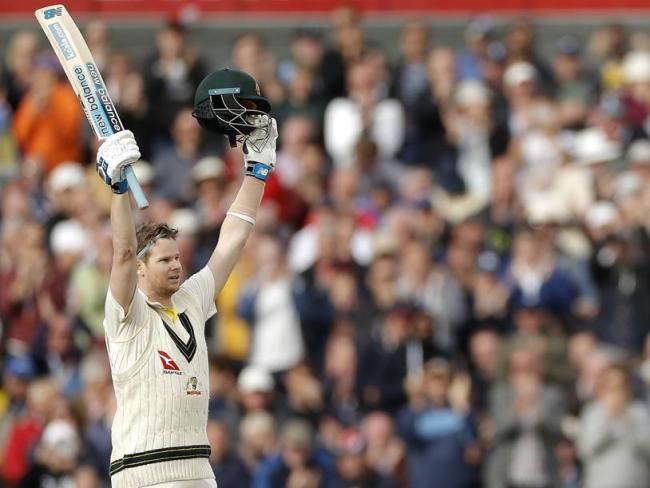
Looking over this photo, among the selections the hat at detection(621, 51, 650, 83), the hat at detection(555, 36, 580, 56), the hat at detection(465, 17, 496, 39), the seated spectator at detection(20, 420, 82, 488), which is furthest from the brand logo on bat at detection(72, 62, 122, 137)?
the hat at detection(465, 17, 496, 39)

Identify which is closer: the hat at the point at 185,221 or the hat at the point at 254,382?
the hat at the point at 254,382

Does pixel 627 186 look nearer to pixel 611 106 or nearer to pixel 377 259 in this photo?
pixel 611 106

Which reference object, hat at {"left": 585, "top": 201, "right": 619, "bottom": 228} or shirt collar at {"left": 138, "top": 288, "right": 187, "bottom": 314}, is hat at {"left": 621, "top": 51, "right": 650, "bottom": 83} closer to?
hat at {"left": 585, "top": 201, "right": 619, "bottom": 228}

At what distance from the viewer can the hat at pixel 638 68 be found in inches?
675

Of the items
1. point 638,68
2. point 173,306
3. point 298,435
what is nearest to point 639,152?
point 638,68

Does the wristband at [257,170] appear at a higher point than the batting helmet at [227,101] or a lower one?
lower

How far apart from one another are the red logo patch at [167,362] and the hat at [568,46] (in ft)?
33.5

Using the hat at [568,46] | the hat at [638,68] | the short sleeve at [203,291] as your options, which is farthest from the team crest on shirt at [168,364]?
the hat at [568,46]

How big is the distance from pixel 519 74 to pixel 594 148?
120 cm

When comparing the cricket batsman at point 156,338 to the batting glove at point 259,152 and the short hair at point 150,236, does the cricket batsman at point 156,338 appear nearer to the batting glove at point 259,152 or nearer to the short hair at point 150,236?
the short hair at point 150,236

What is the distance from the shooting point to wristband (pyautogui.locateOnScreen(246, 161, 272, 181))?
8.95 meters

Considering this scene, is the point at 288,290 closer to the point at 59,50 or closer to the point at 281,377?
the point at 281,377

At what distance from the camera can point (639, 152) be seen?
15.9m

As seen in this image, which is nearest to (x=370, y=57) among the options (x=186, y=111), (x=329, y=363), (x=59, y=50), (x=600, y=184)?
(x=186, y=111)
